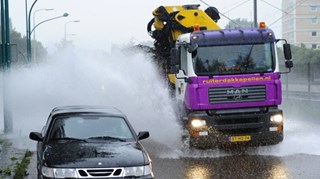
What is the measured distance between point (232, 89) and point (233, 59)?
2.44 ft

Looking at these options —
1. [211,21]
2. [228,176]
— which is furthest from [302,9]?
[228,176]

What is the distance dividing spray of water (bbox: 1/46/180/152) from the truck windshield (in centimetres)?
423

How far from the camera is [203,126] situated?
499 inches

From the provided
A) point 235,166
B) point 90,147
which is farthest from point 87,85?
point 90,147

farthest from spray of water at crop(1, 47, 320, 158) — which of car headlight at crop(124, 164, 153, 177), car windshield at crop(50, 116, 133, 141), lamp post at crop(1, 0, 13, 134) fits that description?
car headlight at crop(124, 164, 153, 177)

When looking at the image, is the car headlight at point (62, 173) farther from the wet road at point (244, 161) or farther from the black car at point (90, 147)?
the wet road at point (244, 161)

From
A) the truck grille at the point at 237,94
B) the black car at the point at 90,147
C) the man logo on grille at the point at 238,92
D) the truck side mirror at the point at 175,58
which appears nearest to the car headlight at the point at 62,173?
the black car at the point at 90,147

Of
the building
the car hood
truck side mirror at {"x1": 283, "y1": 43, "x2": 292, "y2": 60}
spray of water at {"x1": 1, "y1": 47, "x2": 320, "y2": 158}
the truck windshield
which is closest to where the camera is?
the car hood

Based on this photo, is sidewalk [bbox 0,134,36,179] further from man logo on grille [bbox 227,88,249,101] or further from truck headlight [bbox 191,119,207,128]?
man logo on grille [bbox 227,88,249,101]

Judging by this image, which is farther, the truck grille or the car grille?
the truck grille

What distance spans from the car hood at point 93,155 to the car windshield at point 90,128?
0.94ft

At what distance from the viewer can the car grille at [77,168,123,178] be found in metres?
7.30

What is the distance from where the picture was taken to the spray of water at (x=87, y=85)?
17.9m

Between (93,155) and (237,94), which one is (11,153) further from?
(93,155)
